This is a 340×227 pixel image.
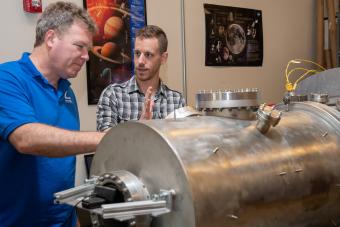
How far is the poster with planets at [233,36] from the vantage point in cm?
289

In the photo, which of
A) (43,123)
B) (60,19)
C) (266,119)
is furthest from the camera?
(60,19)

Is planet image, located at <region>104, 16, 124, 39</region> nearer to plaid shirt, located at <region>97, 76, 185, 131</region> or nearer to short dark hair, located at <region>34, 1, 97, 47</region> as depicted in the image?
plaid shirt, located at <region>97, 76, 185, 131</region>

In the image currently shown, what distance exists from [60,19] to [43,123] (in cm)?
37

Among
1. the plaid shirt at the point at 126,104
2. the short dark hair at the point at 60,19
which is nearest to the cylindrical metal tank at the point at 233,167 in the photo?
the short dark hair at the point at 60,19

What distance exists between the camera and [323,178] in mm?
898

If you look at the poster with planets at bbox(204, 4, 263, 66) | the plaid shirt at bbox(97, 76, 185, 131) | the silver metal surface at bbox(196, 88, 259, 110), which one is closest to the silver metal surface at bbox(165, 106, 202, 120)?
the silver metal surface at bbox(196, 88, 259, 110)

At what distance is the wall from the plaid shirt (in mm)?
443

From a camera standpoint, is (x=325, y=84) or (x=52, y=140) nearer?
(x=52, y=140)

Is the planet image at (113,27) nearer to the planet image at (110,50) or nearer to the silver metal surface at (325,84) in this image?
the planet image at (110,50)

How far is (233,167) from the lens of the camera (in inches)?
29.9

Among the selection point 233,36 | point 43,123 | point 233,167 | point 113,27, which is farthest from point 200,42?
point 233,167

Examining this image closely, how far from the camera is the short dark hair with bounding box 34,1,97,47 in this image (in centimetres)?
144

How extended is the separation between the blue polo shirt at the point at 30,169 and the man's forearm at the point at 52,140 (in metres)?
0.12

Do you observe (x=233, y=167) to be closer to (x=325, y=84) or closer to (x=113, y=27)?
(x=325, y=84)
